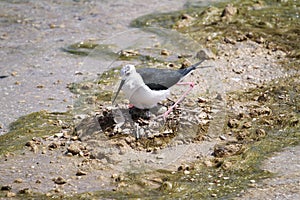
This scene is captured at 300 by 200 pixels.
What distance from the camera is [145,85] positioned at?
559 cm

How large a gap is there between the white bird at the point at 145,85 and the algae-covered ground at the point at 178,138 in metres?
0.22

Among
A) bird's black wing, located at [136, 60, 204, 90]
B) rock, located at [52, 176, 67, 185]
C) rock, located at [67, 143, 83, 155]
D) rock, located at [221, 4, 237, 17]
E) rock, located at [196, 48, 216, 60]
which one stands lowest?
rock, located at [52, 176, 67, 185]

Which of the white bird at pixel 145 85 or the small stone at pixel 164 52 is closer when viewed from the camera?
the white bird at pixel 145 85

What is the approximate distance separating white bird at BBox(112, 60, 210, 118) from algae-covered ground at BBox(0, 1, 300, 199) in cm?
22

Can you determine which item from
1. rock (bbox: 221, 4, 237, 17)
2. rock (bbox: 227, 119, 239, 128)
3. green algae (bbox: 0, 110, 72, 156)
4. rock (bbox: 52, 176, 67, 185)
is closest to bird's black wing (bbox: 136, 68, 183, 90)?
rock (bbox: 227, 119, 239, 128)

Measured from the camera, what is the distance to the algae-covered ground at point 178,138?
4977 mm

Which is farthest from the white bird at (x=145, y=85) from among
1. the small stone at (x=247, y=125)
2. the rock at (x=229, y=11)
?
the rock at (x=229, y=11)

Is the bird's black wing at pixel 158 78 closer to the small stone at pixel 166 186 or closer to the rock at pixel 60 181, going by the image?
the small stone at pixel 166 186

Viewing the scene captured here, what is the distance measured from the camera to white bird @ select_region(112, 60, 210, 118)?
Result: 18.2ft

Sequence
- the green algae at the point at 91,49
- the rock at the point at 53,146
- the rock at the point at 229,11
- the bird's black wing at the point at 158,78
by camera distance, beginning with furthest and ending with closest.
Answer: the rock at the point at 229,11 → the green algae at the point at 91,49 → the bird's black wing at the point at 158,78 → the rock at the point at 53,146

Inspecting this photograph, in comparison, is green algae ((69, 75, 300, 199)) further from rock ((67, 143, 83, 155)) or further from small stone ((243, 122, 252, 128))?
rock ((67, 143, 83, 155))

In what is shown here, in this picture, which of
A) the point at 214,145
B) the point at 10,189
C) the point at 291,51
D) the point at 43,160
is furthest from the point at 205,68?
the point at 10,189

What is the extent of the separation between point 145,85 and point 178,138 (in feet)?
1.72

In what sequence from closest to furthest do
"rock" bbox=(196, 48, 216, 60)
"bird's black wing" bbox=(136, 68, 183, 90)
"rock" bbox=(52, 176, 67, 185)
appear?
1. "rock" bbox=(52, 176, 67, 185)
2. "bird's black wing" bbox=(136, 68, 183, 90)
3. "rock" bbox=(196, 48, 216, 60)
